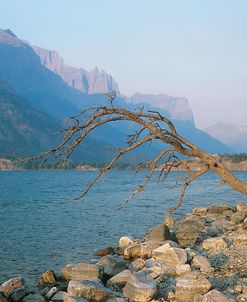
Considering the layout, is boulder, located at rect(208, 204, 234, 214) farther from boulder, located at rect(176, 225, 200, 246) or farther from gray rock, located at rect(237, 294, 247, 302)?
gray rock, located at rect(237, 294, 247, 302)

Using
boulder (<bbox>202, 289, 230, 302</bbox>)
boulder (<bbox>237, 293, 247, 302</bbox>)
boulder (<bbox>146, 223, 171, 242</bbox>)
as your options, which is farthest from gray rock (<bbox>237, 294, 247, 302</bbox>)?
boulder (<bbox>146, 223, 171, 242</bbox>)

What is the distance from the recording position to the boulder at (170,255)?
2058 centimetres

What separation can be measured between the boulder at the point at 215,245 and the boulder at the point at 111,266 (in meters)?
6.26

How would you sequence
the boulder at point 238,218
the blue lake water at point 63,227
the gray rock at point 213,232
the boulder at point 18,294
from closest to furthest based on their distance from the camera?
the boulder at point 18,294 < the blue lake water at point 63,227 < the gray rock at point 213,232 < the boulder at point 238,218

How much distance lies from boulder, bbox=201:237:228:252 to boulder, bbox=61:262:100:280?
8.34m

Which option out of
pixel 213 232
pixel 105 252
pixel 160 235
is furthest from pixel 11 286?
pixel 213 232

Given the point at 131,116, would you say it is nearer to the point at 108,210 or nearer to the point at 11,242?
the point at 11,242

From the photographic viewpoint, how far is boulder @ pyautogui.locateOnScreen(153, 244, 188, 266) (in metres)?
20.6

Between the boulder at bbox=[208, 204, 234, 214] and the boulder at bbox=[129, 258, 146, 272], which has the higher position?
the boulder at bbox=[129, 258, 146, 272]

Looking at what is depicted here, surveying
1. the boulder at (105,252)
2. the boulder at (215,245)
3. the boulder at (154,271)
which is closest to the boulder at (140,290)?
the boulder at (154,271)

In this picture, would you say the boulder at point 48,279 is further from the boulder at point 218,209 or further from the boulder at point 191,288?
the boulder at point 218,209

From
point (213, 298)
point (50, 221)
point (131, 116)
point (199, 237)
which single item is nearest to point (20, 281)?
point (213, 298)

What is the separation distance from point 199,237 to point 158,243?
5.79m

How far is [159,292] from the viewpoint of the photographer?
1606 cm
